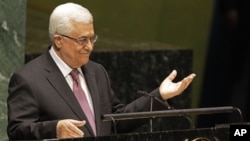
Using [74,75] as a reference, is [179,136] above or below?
below

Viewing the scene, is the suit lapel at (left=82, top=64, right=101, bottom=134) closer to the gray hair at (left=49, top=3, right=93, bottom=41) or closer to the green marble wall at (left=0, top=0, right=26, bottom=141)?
the gray hair at (left=49, top=3, right=93, bottom=41)

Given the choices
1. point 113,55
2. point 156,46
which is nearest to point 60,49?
point 113,55

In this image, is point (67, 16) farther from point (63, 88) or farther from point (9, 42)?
point (9, 42)

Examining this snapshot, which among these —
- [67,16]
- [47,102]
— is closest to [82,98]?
[47,102]

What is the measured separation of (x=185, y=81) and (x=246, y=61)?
3179mm

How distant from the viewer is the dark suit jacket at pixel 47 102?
Result: 395 centimetres

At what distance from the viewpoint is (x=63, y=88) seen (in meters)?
4.13

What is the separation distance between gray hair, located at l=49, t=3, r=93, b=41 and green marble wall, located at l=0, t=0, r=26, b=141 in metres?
0.86

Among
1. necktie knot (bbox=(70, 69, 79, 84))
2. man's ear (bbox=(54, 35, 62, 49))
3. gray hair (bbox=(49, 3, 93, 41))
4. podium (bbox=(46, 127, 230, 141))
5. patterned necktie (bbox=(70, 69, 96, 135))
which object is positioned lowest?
podium (bbox=(46, 127, 230, 141))

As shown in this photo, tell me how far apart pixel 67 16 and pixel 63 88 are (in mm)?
317

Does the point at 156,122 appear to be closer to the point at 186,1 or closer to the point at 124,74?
the point at 124,74

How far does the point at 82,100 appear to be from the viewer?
4188 millimetres

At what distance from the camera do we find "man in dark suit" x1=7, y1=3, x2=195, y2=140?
13.1 ft

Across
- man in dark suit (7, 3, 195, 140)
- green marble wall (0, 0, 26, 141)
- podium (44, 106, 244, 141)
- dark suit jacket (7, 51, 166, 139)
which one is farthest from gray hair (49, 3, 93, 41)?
green marble wall (0, 0, 26, 141)
